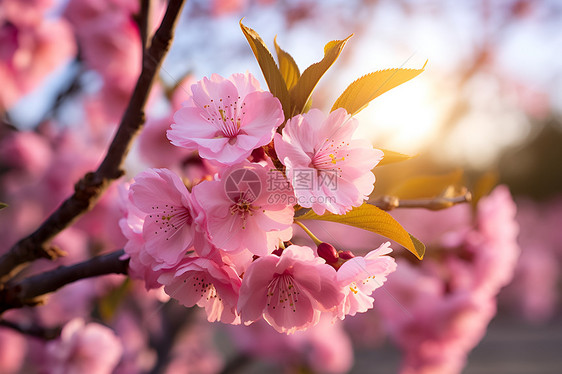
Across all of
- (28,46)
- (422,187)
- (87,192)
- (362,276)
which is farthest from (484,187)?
(28,46)

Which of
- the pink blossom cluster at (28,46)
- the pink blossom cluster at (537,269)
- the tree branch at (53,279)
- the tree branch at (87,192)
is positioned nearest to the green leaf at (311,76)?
the tree branch at (87,192)

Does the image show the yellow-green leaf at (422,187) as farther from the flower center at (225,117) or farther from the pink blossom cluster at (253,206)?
the flower center at (225,117)

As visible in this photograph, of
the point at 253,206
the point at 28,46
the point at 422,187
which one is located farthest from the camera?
the point at 28,46

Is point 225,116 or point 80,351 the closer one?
point 225,116

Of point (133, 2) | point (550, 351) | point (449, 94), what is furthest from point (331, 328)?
point (550, 351)

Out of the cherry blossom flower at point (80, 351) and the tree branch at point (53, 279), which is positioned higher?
the tree branch at point (53, 279)

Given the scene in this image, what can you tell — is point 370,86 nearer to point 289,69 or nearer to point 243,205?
point 289,69
